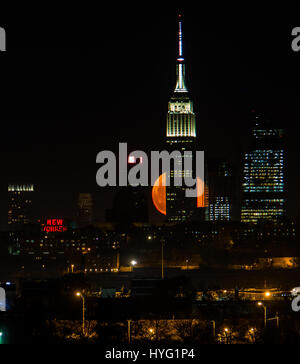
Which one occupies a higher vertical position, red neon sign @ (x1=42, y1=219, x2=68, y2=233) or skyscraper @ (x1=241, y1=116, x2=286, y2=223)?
skyscraper @ (x1=241, y1=116, x2=286, y2=223)

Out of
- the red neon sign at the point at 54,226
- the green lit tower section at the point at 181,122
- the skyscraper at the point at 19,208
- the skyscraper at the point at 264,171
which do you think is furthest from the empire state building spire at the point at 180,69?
the red neon sign at the point at 54,226

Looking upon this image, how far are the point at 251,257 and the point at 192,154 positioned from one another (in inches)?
Answer: 2475

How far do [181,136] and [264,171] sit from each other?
17.1 meters

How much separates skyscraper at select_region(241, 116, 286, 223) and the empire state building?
932 centimetres

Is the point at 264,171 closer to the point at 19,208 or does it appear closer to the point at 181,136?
the point at 181,136

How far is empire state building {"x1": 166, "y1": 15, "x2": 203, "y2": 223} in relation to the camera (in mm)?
171250

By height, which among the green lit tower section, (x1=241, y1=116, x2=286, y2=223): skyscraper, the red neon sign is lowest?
the red neon sign

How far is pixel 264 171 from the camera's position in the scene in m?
173

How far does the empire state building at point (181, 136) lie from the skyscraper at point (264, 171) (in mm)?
9324

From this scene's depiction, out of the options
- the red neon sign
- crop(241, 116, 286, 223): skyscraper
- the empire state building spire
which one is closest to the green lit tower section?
the empire state building spire

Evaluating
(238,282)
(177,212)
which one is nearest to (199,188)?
(177,212)

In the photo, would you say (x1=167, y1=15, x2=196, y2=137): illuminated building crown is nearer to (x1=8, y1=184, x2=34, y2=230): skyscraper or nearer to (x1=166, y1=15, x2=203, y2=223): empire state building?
(x1=166, y1=15, x2=203, y2=223): empire state building

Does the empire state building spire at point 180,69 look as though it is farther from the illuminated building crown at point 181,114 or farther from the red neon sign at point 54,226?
the red neon sign at point 54,226

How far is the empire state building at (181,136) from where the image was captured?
17125 cm
